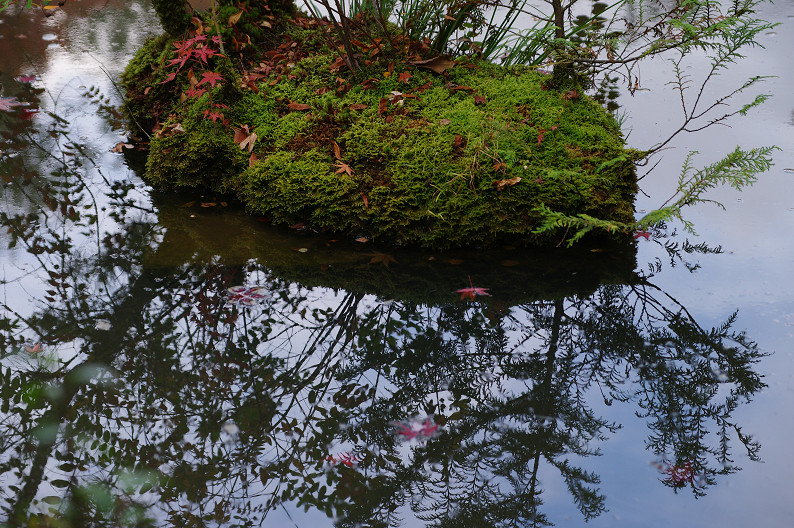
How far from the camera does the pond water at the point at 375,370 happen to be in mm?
2115

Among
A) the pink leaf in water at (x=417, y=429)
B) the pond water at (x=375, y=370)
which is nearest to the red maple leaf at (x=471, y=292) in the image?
the pond water at (x=375, y=370)

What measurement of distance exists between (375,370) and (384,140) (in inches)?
55.7

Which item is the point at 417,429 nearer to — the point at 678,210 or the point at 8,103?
the point at 678,210

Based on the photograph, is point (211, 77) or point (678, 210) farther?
point (211, 77)

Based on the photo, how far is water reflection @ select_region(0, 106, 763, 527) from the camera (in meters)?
2.14

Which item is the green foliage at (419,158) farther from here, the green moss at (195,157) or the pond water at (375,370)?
the pond water at (375,370)

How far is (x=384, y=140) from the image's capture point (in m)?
3.50

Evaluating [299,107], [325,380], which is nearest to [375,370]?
[325,380]

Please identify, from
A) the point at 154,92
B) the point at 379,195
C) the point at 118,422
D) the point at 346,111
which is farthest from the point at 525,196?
the point at 154,92

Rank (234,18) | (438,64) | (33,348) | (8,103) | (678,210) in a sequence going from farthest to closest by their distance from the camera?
(8,103), (234,18), (438,64), (678,210), (33,348)

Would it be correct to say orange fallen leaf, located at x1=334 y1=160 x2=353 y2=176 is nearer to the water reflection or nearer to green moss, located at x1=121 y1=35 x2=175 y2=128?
the water reflection

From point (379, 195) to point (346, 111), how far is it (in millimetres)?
647

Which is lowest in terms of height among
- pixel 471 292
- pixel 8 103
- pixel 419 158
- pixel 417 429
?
pixel 417 429

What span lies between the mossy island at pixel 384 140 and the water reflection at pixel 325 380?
221 mm
